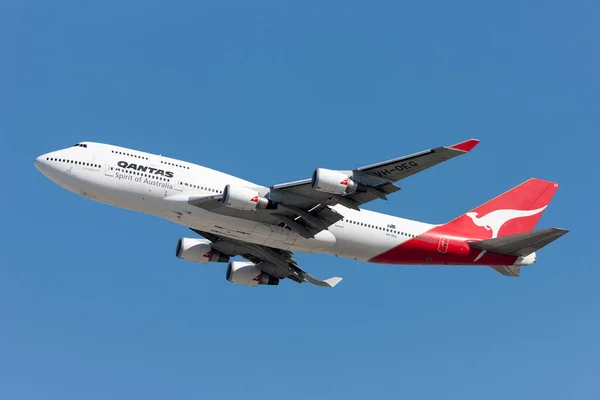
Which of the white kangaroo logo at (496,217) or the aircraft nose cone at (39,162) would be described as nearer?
the aircraft nose cone at (39,162)

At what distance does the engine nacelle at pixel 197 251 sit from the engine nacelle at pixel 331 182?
38.1ft

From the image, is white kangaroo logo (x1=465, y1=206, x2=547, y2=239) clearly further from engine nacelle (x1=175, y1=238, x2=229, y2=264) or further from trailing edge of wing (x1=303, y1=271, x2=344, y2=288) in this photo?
engine nacelle (x1=175, y1=238, x2=229, y2=264)

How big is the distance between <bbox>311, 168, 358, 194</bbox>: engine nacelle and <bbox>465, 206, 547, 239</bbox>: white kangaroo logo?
39.5ft

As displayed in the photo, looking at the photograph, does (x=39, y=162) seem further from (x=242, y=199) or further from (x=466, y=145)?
(x=466, y=145)

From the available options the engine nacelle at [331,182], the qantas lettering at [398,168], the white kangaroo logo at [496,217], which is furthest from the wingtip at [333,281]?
the qantas lettering at [398,168]

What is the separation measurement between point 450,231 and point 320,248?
7968 mm

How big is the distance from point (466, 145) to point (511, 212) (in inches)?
613

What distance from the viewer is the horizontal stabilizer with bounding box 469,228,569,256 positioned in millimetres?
46875

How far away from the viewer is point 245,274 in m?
52.8

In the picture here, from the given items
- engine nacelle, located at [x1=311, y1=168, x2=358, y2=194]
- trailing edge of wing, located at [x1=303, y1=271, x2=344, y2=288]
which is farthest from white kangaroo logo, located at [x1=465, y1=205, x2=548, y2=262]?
engine nacelle, located at [x1=311, y1=168, x2=358, y2=194]

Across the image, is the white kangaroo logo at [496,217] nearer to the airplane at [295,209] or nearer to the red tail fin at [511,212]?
the red tail fin at [511,212]

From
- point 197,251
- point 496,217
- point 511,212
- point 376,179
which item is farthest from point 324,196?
point 511,212

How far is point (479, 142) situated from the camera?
3888cm

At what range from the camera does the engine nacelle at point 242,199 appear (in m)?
43.3
